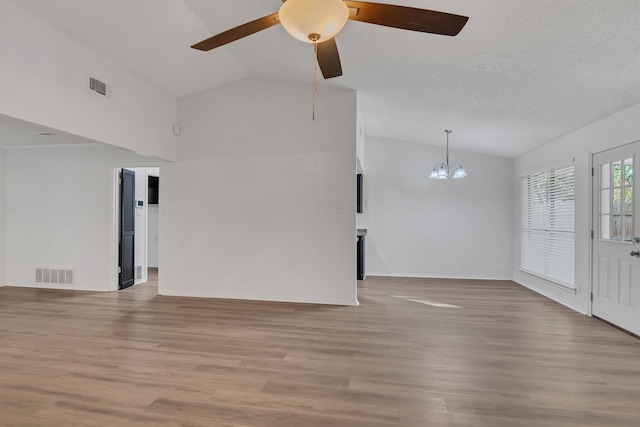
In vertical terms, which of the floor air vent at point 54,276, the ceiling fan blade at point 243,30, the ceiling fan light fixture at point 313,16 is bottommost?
the floor air vent at point 54,276

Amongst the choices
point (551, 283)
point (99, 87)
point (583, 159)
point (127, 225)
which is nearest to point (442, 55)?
point (583, 159)

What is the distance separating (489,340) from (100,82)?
16.8 ft

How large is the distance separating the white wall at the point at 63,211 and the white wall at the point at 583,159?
6537 millimetres

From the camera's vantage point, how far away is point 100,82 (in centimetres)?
384

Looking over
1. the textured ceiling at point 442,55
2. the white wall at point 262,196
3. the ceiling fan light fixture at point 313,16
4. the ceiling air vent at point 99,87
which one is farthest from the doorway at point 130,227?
the ceiling fan light fixture at point 313,16

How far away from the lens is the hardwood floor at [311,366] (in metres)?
2.19

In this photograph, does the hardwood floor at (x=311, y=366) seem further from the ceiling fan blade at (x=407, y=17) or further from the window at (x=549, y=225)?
the ceiling fan blade at (x=407, y=17)

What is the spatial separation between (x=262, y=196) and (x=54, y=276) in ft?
13.3

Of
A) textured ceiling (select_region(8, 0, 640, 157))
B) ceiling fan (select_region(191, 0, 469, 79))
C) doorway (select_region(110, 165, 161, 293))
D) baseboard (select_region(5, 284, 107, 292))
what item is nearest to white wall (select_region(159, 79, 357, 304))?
textured ceiling (select_region(8, 0, 640, 157))

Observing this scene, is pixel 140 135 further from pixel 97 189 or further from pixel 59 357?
pixel 59 357

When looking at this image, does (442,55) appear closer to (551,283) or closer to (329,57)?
(329,57)

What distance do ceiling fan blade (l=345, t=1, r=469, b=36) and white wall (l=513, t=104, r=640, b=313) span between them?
3216mm

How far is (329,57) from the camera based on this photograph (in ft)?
7.80

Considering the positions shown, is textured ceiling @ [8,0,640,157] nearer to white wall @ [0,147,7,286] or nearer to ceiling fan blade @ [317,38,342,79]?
ceiling fan blade @ [317,38,342,79]
